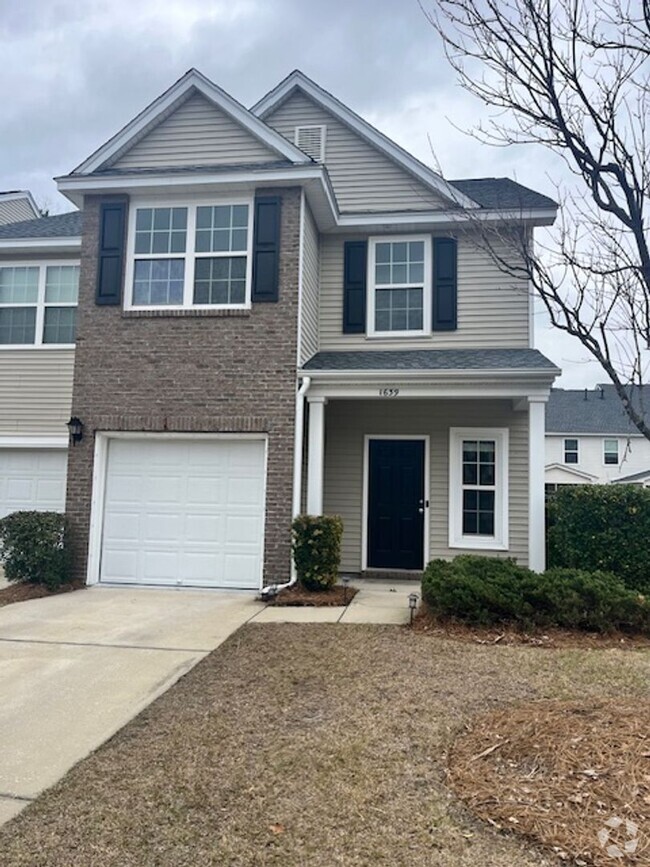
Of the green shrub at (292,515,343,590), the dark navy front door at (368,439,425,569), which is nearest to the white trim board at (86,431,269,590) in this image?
the green shrub at (292,515,343,590)

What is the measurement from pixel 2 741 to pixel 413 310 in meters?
8.50

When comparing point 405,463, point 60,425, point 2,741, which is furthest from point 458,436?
point 2,741

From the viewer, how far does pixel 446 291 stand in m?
10.4

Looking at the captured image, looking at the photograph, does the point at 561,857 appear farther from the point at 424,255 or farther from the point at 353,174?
the point at 353,174

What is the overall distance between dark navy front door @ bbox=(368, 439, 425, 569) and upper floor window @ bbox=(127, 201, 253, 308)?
3.45 meters

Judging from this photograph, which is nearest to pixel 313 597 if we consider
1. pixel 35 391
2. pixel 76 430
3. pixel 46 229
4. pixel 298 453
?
pixel 298 453

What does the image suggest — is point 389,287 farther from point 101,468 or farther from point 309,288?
point 101,468

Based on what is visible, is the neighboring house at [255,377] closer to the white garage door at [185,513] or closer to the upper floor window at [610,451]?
the white garage door at [185,513]

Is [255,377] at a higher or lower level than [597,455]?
lower

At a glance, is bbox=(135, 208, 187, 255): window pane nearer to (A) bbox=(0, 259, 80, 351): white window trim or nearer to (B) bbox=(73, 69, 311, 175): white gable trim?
(B) bbox=(73, 69, 311, 175): white gable trim

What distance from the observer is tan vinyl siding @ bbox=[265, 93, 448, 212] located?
10.9 m

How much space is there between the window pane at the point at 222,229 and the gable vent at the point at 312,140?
290 cm

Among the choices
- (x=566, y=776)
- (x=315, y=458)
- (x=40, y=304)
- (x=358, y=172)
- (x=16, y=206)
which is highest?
(x=16, y=206)

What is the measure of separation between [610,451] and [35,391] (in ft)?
93.5
